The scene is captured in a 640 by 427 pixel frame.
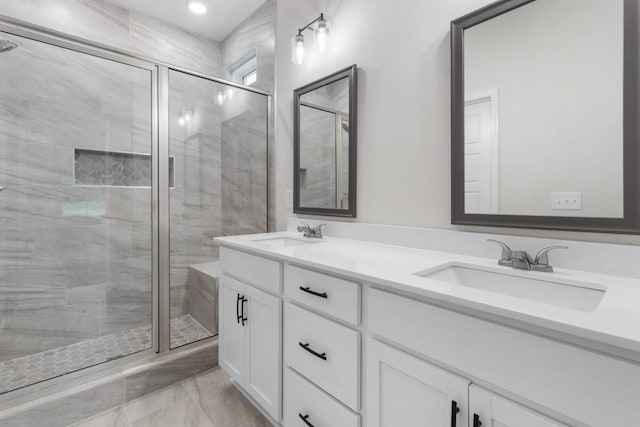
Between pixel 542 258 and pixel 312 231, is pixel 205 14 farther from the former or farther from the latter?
pixel 542 258

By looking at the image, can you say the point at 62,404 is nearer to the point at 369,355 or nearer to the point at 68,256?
the point at 68,256

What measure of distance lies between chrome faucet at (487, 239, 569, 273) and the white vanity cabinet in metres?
0.88

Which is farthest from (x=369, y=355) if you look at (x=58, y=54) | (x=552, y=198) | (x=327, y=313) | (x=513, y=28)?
(x=58, y=54)

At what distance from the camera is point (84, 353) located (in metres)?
1.83

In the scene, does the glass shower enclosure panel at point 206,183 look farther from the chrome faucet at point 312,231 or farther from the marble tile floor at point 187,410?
the chrome faucet at point 312,231

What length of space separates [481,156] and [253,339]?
51.7 inches

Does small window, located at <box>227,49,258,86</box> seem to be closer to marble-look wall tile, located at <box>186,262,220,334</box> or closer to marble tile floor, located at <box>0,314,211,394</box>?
marble-look wall tile, located at <box>186,262,220,334</box>

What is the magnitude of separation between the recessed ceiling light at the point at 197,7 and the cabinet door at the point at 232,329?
7.12 ft

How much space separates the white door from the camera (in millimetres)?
1180

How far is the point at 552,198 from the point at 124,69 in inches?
92.8

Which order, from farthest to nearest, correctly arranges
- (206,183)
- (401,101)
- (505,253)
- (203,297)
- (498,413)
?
(206,183) → (203,297) → (401,101) → (505,253) → (498,413)

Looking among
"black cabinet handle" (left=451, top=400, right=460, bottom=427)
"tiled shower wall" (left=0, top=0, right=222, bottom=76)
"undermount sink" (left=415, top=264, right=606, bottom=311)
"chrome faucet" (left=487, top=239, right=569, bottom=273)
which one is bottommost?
"black cabinet handle" (left=451, top=400, right=460, bottom=427)

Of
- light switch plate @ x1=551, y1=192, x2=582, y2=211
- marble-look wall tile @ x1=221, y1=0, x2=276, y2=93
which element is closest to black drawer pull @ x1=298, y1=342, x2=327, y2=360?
light switch plate @ x1=551, y1=192, x2=582, y2=211

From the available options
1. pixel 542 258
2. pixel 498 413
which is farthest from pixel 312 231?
pixel 498 413
